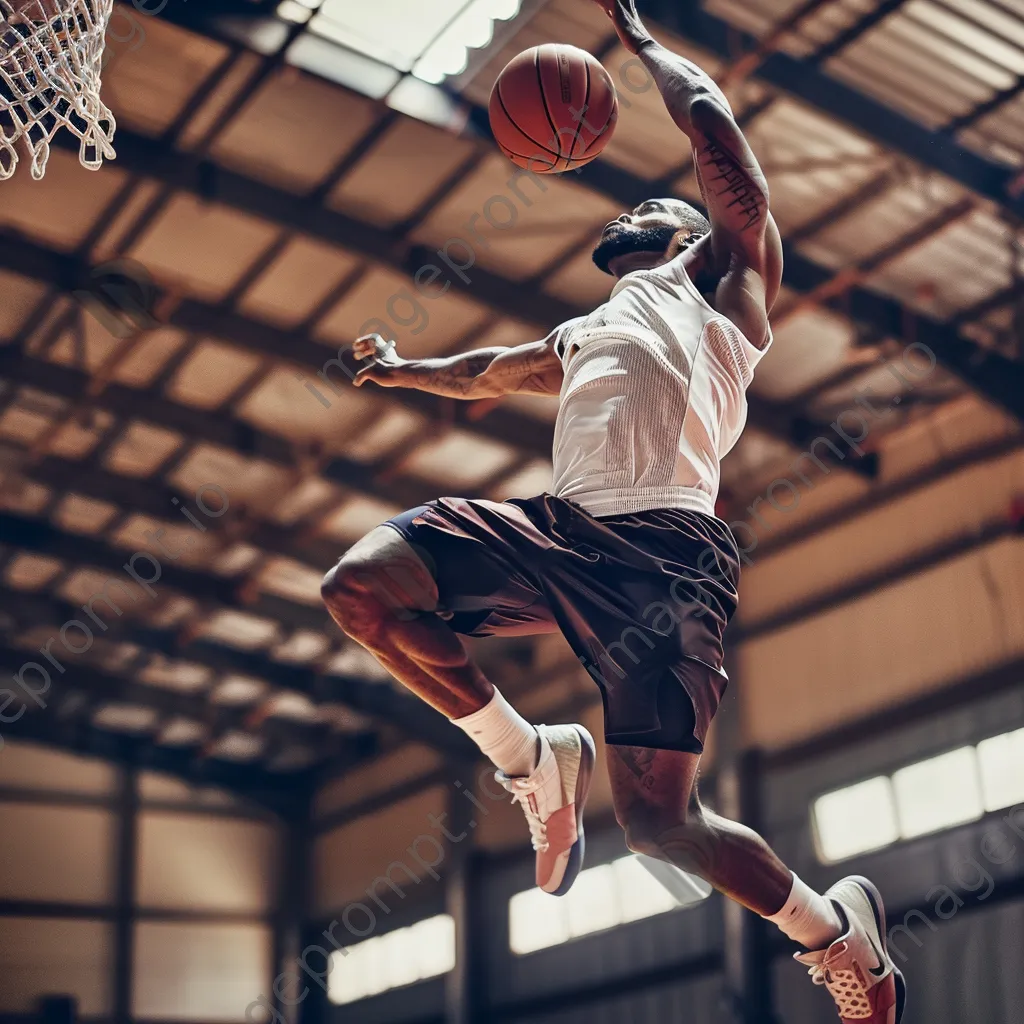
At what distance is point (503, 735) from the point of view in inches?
138

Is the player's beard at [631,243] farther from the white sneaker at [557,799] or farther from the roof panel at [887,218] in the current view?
the roof panel at [887,218]

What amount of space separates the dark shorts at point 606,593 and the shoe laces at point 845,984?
72cm

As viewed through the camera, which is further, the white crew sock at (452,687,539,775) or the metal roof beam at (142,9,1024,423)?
the metal roof beam at (142,9,1024,423)

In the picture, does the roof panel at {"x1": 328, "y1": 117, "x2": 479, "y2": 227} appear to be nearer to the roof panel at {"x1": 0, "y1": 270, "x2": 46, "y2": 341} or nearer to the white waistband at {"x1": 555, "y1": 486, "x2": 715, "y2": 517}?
the roof panel at {"x1": 0, "y1": 270, "x2": 46, "y2": 341}

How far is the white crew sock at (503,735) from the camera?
3.46m

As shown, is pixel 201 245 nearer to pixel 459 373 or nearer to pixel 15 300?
pixel 15 300

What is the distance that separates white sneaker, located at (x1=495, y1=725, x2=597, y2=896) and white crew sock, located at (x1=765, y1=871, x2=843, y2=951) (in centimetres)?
51

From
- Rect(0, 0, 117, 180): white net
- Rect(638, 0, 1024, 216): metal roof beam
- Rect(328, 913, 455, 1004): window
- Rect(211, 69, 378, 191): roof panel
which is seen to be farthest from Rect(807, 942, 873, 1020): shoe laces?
Rect(328, 913, 455, 1004): window

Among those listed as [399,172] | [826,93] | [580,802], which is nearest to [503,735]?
[580,802]

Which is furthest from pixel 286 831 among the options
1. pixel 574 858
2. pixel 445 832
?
pixel 574 858

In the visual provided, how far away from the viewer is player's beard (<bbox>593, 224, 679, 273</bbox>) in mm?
3805

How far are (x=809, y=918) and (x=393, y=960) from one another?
530 inches

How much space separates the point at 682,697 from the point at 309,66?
7.28 metres

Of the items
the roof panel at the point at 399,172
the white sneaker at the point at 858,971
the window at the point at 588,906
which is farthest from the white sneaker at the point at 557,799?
the window at the point at 588,906
